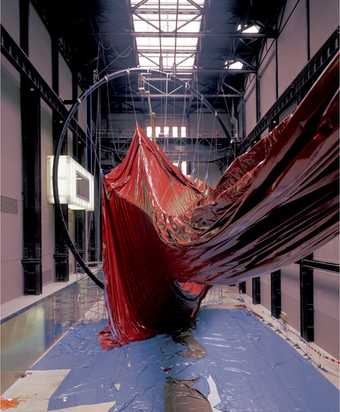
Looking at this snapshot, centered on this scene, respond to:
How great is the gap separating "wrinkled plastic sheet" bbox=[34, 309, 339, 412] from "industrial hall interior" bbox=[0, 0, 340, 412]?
0.01m

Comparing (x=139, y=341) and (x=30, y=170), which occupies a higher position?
(x=30, y=170)

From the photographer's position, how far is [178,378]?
2.36m

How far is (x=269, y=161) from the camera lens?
1113mm

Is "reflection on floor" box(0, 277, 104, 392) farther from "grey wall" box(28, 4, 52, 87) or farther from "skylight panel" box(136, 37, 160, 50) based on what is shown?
"skylight panel" box(136, 37, 160, 50)

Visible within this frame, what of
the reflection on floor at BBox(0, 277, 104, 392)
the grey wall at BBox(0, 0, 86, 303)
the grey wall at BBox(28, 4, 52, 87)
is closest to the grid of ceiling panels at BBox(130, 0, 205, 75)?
the grey wall at BBox(28, 4, 52, 87)

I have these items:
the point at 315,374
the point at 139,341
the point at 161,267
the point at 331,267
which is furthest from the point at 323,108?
the point at 139,341

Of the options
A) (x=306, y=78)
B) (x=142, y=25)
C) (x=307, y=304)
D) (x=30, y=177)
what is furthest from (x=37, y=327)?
(x=142, y=25)


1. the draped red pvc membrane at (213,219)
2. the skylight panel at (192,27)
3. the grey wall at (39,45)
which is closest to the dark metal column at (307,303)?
the draped red pvc membrane at (213,219)

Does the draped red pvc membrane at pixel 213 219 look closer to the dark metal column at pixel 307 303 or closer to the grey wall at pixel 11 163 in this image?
the dark metal column at pixel 307 303

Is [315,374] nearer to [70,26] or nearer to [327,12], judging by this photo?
[327,12]

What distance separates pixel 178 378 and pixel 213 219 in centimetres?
136

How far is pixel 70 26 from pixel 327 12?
165 inches

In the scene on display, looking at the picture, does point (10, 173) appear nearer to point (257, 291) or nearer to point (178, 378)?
point (178, 378)

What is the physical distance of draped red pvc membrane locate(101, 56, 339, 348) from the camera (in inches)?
40.6
